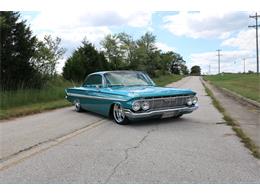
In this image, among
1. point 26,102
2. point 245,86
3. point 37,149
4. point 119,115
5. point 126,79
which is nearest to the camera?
point 37,149

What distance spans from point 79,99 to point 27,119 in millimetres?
2049

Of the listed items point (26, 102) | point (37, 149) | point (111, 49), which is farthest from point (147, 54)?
point (37, 149)

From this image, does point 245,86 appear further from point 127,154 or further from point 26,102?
point 127,154

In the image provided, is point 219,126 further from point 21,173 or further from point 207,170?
point 21,173

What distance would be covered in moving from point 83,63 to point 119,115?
20.2 metres

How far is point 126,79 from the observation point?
9.53 metres

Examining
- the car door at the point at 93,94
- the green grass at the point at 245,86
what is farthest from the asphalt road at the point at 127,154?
the green grass at the point at 245,86

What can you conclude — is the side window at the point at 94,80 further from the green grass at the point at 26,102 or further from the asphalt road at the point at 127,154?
the green grass at the point at 26,102

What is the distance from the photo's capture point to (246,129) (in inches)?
283

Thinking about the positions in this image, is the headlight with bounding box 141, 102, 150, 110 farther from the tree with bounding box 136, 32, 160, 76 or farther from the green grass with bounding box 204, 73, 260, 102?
the tree with bounding box 136, 32, 160, 76

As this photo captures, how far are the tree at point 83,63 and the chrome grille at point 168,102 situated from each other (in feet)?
63.2

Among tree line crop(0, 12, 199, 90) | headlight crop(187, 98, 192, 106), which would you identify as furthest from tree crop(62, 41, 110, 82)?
headlight crop(187, 98, 192, 106)

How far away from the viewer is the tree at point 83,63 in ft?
87.8
